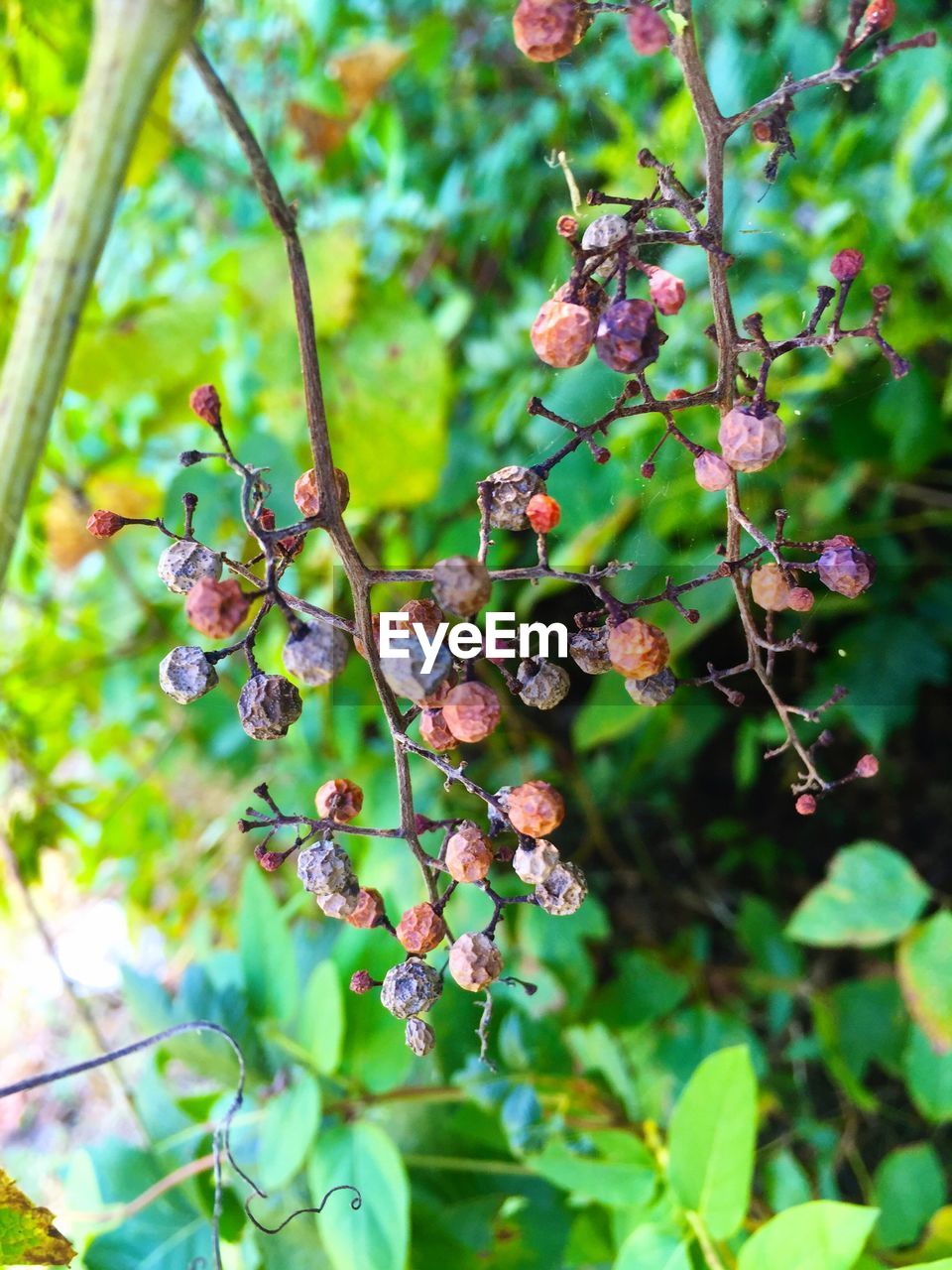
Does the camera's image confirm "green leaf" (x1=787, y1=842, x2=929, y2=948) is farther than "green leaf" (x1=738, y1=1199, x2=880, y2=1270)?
Yes

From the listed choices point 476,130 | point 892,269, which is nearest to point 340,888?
point 892,269

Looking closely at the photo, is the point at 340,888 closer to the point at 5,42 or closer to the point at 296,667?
the point at 296,667

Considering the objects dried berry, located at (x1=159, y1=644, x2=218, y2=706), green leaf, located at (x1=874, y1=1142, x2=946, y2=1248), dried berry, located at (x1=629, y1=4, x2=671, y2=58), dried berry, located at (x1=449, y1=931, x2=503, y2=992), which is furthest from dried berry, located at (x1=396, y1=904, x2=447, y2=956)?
green leaf, located at (x1=874, y1=1142, x2=946, y2=1248)

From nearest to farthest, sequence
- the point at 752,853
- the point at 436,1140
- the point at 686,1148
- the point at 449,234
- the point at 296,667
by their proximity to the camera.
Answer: the point at 296,667, the point at 686,1148, the point at 436,1140, the point at 752,853, the point at 449,234

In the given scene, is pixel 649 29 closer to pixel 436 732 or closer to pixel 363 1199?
pixel 436 732

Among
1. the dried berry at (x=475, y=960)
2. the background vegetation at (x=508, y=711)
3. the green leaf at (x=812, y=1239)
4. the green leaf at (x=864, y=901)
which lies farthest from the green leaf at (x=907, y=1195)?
the dried berry at (x=475, y=960)

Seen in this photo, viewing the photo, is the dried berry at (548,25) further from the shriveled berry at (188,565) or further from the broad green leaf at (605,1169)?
the broad green leaf at (605,1169)

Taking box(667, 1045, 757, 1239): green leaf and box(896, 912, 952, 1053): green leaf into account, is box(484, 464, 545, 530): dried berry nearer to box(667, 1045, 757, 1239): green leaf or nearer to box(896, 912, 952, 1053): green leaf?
box(667, 1045, 757, 1239): green leaf
